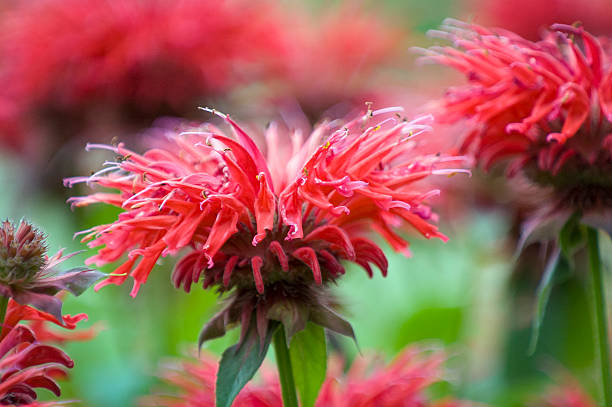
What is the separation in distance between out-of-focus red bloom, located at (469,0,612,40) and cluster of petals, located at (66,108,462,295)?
82 centimetres

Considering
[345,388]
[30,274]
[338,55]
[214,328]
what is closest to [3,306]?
[30,274]

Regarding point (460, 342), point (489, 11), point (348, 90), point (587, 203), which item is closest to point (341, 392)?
point (587, 203)

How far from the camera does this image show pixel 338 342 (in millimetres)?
938

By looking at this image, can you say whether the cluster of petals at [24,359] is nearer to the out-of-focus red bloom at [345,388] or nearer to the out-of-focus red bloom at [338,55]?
the out-of-focus red bloom at [345,388]

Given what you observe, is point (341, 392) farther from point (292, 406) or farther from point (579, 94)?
point (579, 94)

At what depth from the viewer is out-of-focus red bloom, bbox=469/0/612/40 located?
1335mm

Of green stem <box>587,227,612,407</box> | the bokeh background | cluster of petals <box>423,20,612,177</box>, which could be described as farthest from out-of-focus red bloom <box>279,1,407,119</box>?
green stem <box>587,227,612,407</box>

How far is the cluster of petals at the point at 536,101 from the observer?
2.15 ft

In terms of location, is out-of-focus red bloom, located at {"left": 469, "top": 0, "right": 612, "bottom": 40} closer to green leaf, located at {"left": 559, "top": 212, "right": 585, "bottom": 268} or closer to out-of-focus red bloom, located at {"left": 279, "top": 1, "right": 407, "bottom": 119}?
out-of-focus red bloom, located at {"left": 279, "top": 1, "right": 407, "bottom": 119}

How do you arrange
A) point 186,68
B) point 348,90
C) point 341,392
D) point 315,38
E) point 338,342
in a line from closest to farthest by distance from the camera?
point 341,392 < point 338,342 < point 186,68 < point 348,90 < point 315,38

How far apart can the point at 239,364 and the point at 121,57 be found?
584 millimetres

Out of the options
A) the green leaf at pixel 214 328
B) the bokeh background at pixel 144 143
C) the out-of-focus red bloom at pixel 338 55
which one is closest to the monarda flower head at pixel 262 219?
the green leaf at pixel 214 328

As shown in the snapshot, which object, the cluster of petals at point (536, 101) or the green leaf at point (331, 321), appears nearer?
the green leaf at point (331, 321)

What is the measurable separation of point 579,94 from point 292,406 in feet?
1.11
